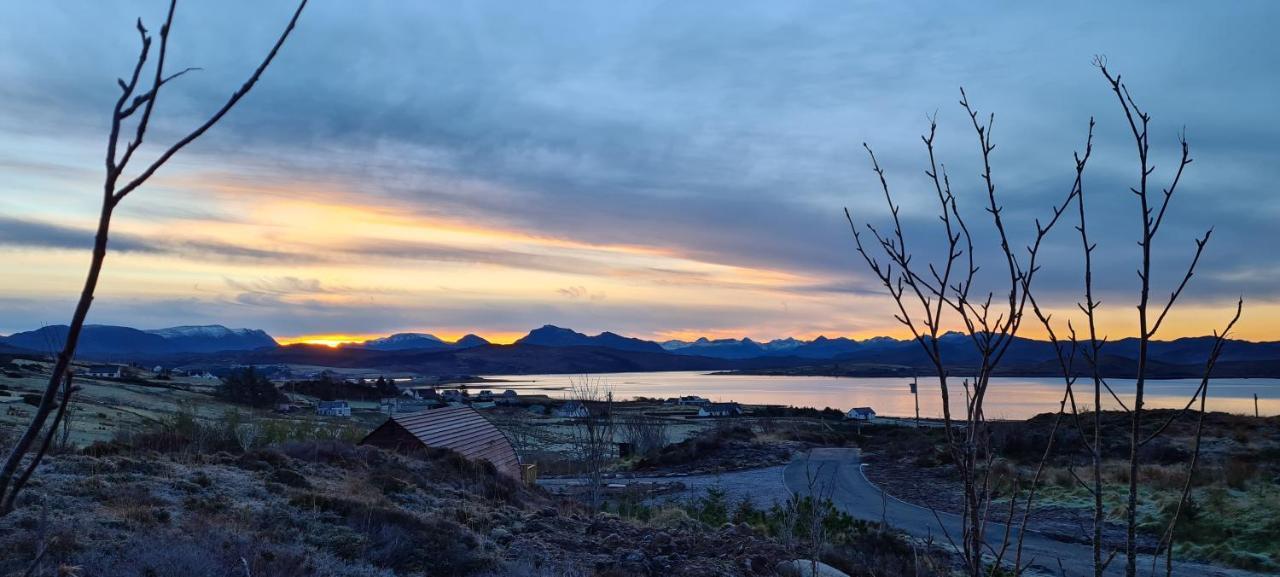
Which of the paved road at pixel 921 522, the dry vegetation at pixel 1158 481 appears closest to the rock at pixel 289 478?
the paved road at pixel 921 522

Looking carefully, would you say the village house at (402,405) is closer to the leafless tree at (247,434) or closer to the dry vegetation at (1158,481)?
the dry vegetation at (1158,481)

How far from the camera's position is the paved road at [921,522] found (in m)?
14.0

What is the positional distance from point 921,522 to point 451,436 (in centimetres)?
1204

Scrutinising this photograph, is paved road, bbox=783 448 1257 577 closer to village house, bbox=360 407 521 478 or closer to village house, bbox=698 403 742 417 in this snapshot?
village house, bbox=360 407 521 478

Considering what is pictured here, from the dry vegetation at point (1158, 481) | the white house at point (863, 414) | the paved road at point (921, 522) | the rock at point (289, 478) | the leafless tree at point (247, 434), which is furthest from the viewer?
the white house at point (863, 414)

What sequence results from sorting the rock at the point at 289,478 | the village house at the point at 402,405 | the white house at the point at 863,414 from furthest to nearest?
the white house at the point at 863,414 → the village house at the point at 402,405 → the rock at the point at 289,478

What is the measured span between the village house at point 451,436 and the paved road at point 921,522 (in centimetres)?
808

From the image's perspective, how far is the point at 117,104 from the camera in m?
1.04

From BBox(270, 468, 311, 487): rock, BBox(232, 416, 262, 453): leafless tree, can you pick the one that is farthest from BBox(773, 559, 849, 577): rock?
BBox(232, 416, 262, 453): leafless tree

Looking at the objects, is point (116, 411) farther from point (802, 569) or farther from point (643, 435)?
point (802, 569)

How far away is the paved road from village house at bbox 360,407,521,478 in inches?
318

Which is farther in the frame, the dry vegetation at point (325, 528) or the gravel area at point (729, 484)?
the gravel area at point (729, 484)

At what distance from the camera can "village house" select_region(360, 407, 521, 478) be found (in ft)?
65.2

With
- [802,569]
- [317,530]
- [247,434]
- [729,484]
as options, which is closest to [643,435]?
[729,484]
